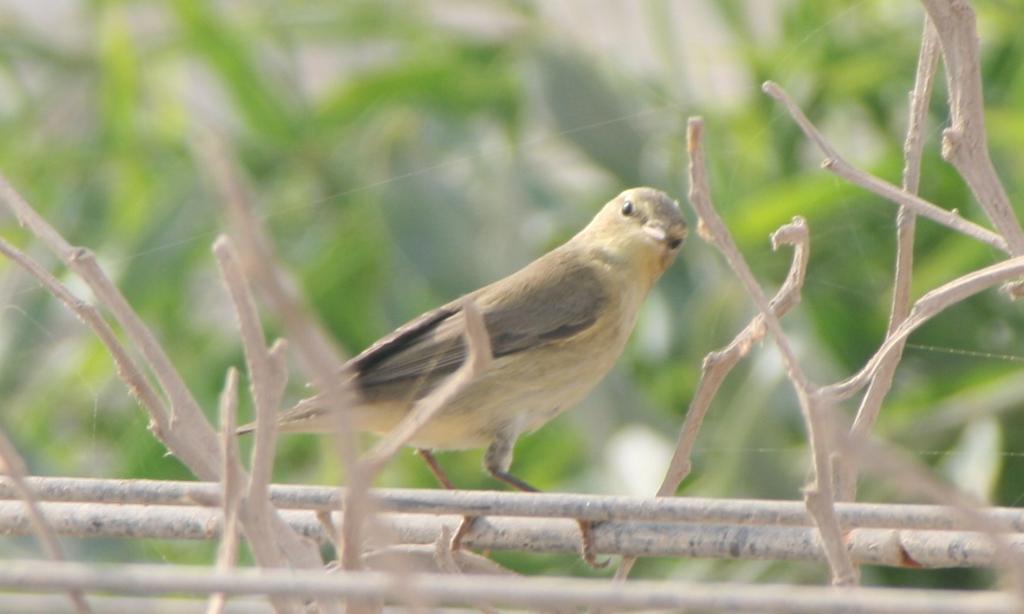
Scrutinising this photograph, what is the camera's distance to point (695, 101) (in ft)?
13.6

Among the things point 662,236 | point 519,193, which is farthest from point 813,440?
point 519,193

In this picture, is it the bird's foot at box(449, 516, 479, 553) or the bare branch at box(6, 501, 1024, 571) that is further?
the bird's foot at box(449, 516, 479, 553)

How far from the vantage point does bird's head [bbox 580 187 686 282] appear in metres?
2.74

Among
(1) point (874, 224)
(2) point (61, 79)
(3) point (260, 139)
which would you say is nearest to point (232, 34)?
(3) point (260, 139)

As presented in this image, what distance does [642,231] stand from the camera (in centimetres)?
280

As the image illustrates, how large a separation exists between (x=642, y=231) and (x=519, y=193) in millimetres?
1412

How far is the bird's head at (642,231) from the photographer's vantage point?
274 centimetres

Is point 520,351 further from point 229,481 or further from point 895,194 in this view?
point 229,481

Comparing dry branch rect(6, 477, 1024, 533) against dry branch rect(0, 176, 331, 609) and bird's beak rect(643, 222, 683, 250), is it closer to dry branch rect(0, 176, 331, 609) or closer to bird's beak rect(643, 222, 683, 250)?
dry branch rect(0, 176, 331, 609)

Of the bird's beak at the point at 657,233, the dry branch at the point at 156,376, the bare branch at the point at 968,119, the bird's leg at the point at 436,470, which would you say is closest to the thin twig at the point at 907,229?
the bare branch at the point at 968,119

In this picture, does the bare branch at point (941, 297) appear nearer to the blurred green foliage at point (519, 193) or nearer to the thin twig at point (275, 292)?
the thin twig at point (275, 292)

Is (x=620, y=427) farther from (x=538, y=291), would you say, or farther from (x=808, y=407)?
(x=808, y=407)

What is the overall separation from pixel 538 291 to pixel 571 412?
1242 millimetres

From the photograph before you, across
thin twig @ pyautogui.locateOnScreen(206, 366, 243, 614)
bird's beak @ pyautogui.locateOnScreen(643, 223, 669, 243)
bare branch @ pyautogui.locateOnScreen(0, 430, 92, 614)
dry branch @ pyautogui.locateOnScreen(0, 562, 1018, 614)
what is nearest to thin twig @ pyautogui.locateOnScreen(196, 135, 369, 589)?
dry branch @ pyautogui.locateOnScreen(0, 562, 1018, 614)
